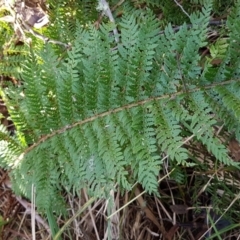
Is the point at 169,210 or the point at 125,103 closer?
the point at 125,103

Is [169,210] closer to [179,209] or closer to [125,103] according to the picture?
[179,209]

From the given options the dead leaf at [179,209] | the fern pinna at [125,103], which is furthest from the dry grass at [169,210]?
the fern pinna at [125,103]

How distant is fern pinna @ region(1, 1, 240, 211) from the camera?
3.41 feet

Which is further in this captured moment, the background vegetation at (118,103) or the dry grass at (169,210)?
the dry grass at (169,210)

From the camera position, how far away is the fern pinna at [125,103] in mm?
1040

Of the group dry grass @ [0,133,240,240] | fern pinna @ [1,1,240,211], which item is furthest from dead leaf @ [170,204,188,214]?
fern pinna @ [1,1,240,211]

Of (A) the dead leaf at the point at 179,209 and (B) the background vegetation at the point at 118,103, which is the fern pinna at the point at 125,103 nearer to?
(B) the background vegetation at the point at 118,103

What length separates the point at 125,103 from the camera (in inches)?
43.6

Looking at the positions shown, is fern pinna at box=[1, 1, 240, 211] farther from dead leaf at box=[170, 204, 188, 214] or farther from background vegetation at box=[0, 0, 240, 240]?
dead leaf at box=[170, 204, 188, 214]

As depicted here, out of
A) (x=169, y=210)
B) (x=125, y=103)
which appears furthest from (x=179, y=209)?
(x=125, y=103)

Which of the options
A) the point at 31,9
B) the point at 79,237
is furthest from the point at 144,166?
the point at 31,9

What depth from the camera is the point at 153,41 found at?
41.4 inches

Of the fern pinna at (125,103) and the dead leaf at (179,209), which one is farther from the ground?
the fern pinna at (125,103)

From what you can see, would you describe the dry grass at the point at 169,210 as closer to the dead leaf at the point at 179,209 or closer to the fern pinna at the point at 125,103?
the dead leaf at the point at 179,209
